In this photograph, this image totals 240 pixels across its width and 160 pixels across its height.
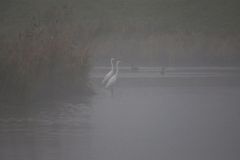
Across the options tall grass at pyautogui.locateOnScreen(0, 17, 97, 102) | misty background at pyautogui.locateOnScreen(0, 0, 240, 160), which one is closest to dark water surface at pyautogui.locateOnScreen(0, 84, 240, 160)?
misty background at pyautogui.locateOnScreen(0, 0, 240, 160)

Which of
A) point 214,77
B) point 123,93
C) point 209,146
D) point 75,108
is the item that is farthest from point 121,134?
point 214,77

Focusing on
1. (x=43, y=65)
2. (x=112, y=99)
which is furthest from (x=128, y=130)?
(x=112, y=99)

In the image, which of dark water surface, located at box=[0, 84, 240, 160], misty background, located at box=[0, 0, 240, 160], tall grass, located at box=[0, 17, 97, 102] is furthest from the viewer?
tall grass, located at box=[0, 17, 97, 102]

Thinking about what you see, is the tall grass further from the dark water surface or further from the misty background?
the dark water surface

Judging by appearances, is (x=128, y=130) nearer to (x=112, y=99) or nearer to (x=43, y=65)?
(x=43, y=65)

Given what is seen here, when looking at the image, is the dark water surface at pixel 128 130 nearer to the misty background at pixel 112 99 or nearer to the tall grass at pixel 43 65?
the misty background at pixel 112 99

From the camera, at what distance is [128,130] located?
12258mm

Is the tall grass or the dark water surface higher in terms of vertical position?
the tall grass

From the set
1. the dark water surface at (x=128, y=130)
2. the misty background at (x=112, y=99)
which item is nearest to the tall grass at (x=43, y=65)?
the misty background at (x=112, y=99)

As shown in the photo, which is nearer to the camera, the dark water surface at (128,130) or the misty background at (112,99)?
the dark water surface at (128,130)

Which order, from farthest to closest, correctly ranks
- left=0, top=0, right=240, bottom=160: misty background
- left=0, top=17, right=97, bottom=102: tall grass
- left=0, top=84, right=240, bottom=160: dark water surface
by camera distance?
left=0, top=17, right=97, bottom=102: tall grass
left=0, top=0, right=240, bottom=160: misty background
left=0, top=84, right=240, bottom=160: dark water surface

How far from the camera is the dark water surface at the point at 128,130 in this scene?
1012 centimetres

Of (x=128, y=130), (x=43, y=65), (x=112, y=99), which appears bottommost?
(x=128, y=130)

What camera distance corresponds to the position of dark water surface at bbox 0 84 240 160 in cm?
1012
